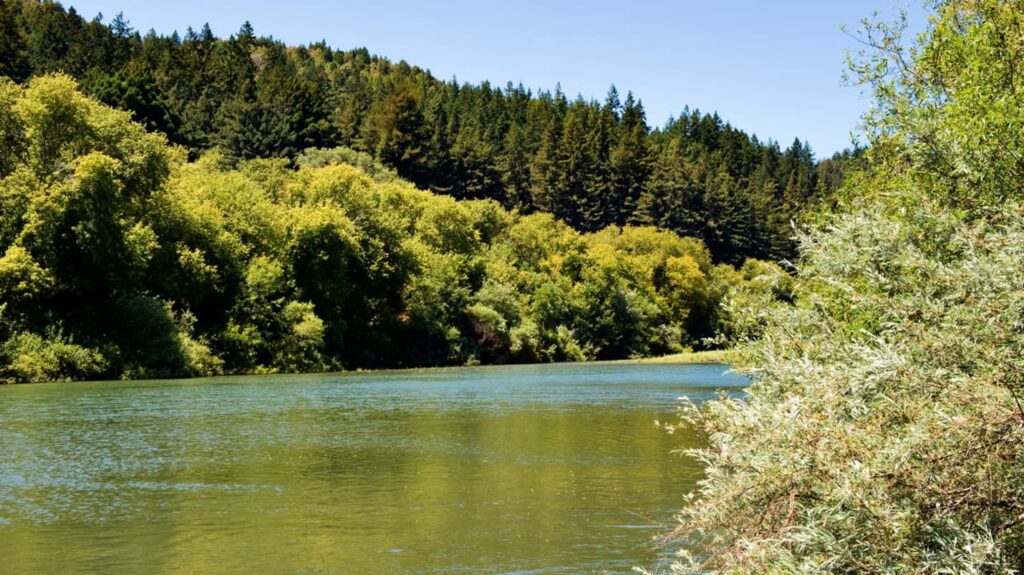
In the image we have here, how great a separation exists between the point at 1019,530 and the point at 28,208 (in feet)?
194

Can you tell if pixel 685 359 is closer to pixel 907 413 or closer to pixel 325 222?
pixel 325 222

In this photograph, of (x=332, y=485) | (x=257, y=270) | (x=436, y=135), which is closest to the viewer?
(x=332, y=485)

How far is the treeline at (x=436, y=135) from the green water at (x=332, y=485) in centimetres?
8520

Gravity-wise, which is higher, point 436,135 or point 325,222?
point 436,135

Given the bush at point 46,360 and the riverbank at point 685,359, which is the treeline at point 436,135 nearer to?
the riverbank at point 685,359

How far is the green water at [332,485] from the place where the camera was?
16.7m

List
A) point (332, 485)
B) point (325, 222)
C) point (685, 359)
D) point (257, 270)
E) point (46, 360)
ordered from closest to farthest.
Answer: point (332, 485) < point (46, 360) < point (257, 270) < point (325, 222) < point (685, 359)

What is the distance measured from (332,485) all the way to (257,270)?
54.3 meters

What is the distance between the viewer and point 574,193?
164875mm

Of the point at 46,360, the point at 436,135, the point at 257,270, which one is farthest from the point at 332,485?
the point at 436,135

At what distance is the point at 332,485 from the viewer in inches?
928

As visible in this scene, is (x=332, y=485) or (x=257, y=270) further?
(x=257, y=270)

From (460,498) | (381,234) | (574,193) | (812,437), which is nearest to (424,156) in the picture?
(574,193)

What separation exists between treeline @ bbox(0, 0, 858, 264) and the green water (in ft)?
280
